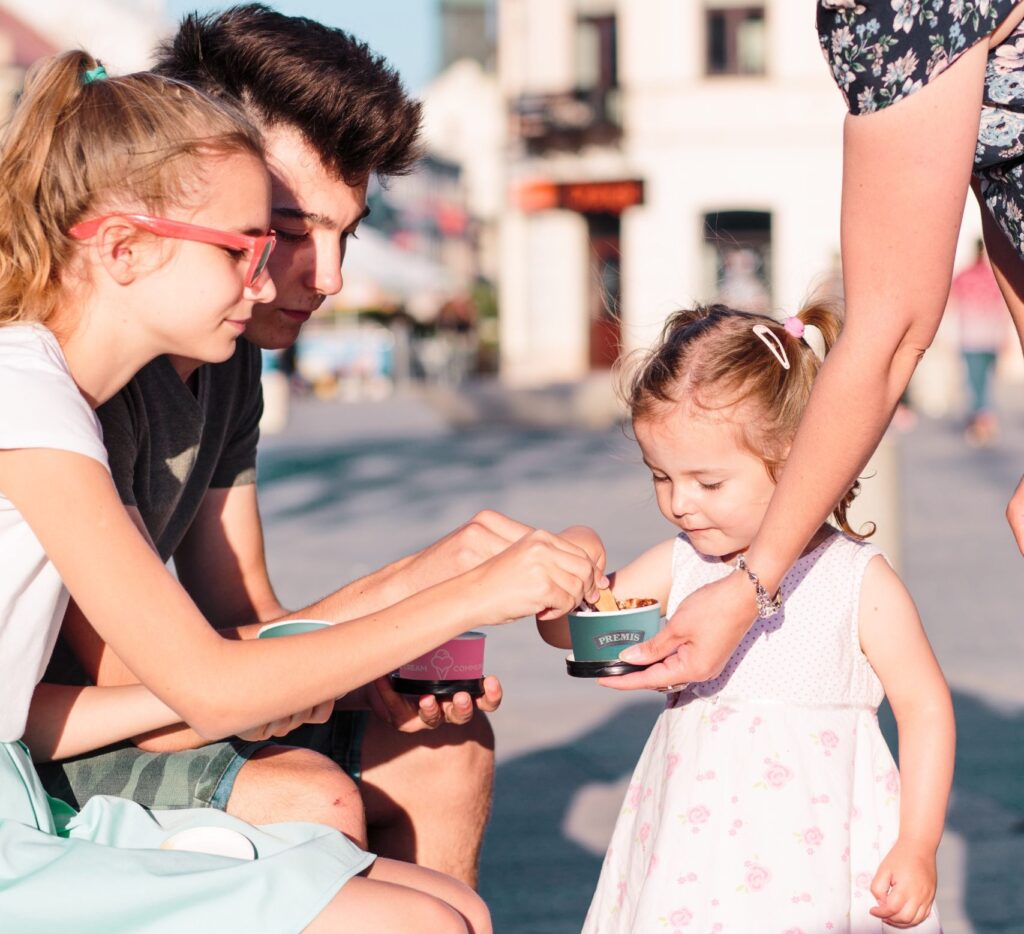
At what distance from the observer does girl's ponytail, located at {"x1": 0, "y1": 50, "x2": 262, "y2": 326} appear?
212 cm

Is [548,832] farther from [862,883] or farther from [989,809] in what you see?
[862,883]

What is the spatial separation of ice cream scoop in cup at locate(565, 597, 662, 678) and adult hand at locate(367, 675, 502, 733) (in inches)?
9.7

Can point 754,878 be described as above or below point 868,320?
below

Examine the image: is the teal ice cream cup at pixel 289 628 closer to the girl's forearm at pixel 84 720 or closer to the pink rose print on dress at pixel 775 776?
the girl's forearm at pixel 84 720

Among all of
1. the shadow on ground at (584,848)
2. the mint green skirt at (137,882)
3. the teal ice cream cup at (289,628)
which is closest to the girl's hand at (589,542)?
the teal ice cream cup at (289,628)

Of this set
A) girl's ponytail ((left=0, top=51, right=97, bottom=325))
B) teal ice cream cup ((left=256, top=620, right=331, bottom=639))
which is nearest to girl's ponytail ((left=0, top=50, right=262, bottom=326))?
girl's ponytail ((left=0, top=51, right=97, bottom=325))

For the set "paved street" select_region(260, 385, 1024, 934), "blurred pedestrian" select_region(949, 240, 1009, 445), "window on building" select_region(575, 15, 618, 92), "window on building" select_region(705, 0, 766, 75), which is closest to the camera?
"paved street" select_region(260, 385, 1024, 934)

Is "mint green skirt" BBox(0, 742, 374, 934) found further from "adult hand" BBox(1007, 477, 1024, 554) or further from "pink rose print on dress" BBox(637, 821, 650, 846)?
"adult hand" BBox(1007, 477, 1024, 554)

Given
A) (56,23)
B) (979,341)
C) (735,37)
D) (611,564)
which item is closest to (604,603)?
(611,564)

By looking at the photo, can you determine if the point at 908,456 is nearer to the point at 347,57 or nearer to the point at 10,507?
the point at 347,57

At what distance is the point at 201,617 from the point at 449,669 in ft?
1.92

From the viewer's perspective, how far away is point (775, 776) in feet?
8.29

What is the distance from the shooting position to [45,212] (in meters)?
2.12

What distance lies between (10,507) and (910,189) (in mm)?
1254
